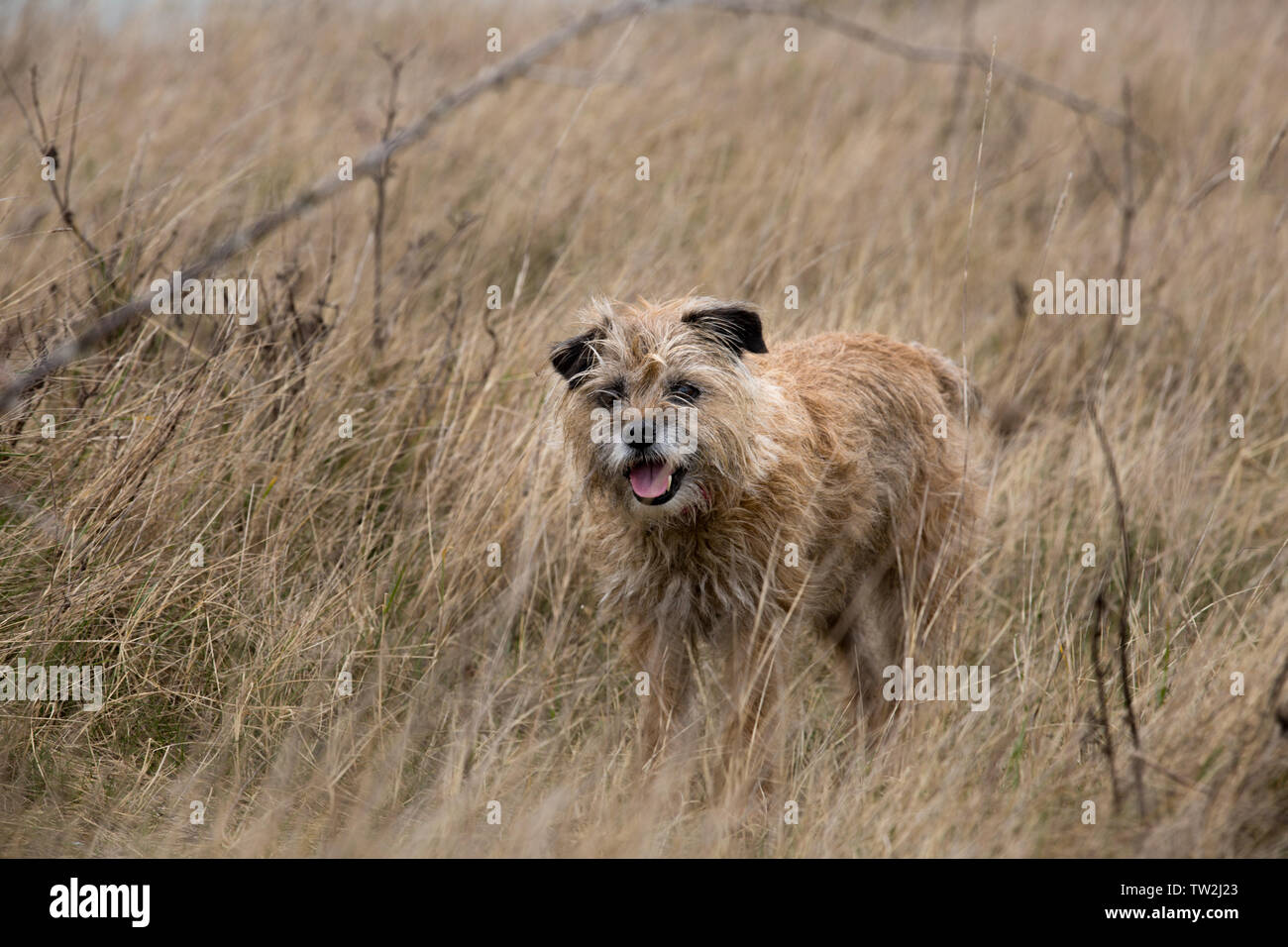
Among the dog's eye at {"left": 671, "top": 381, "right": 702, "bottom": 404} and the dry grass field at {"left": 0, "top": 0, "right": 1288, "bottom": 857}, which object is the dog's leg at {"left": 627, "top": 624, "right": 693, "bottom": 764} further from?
the dog's eye at {"left": 671, "top": 381, "right": 702, "bottom": 404}

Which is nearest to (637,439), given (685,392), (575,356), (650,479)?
(650,479)

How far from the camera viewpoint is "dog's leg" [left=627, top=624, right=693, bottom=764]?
4.71 m

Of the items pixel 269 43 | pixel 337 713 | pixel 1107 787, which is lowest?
pixel 1107 787

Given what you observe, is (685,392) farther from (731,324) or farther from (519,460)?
(519,460)

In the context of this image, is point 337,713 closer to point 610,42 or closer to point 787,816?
point 787,816

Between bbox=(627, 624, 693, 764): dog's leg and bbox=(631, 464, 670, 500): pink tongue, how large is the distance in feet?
2.37

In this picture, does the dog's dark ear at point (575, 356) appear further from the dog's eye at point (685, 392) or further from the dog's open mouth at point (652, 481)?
the dog's open mouth at point (652, 481)

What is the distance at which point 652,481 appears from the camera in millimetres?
4301

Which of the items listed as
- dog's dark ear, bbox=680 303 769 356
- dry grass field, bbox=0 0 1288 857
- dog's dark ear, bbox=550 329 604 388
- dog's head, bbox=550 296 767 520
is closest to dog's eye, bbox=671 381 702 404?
dog's head, bbox=550 296 767 520

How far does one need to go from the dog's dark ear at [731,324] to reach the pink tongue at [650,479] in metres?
0.64

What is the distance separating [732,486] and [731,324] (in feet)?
2.14

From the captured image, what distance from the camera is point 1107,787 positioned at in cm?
386
